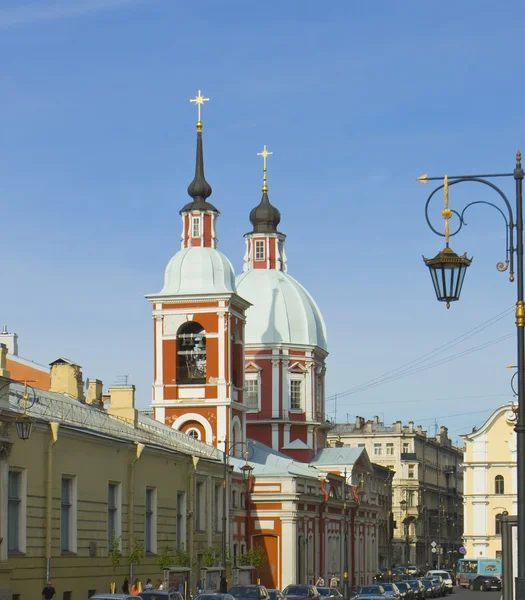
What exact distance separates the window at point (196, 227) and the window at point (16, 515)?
3663 cm

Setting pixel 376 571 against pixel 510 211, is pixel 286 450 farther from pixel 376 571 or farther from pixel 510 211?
pixel 510 211

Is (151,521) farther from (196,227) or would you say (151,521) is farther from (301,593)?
(196,227)

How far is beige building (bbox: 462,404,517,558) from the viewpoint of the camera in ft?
351

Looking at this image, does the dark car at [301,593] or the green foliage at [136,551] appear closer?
the green foliage at [136,551]

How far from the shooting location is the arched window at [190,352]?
75.2 metres

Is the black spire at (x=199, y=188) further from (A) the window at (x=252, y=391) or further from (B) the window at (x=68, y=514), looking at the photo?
(B) the window at (x=68, y=514)

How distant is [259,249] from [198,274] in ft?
61.2

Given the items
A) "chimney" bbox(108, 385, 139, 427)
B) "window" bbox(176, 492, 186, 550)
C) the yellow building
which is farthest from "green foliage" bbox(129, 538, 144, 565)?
"chimney" bbox(108, 385, 139, 427)

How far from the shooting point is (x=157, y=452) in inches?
2080

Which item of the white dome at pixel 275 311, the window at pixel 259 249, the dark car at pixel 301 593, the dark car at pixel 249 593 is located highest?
the window at pixel 259 249

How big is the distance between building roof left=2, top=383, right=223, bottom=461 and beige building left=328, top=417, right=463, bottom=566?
232ft

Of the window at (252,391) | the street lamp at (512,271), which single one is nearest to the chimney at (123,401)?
the window at (252,391)

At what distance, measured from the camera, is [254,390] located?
90.6m

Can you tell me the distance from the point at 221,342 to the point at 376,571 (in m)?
32.5
